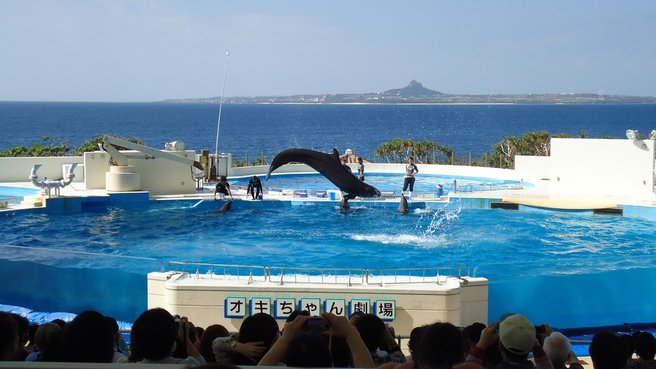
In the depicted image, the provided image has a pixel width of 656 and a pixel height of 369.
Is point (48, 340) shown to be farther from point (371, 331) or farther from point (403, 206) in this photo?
point (403, 206)

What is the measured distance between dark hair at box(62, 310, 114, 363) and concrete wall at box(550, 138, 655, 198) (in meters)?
17.1

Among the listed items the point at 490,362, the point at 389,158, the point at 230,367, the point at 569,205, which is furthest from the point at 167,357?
the point at 389,158

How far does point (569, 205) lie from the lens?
685 inches

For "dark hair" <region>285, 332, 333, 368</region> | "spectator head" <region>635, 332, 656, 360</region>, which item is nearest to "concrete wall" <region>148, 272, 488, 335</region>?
"spectator head" <region>635, 332, 656, 360</region>

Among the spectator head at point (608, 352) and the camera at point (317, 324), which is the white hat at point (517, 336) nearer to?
the spectator head at point (608, 352)

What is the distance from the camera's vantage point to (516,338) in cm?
329

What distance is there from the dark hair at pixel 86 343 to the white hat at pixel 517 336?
5.49 ft

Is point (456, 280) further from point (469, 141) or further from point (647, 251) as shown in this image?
point (469, 141)

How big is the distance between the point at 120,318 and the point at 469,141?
263 ft

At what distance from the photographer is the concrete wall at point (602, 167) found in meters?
18.8

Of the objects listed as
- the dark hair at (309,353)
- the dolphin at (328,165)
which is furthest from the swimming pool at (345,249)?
the dark hair at (309,353)

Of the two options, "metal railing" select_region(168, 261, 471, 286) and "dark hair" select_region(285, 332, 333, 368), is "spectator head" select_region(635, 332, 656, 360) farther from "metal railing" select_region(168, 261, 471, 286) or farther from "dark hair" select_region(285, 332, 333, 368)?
"metal railing" select_region(168, 261, 471, 286)

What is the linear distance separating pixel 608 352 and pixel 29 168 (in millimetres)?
20009

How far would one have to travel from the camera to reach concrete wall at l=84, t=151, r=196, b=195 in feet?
63.7
